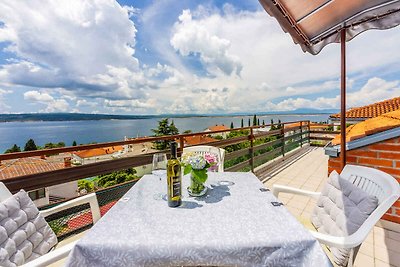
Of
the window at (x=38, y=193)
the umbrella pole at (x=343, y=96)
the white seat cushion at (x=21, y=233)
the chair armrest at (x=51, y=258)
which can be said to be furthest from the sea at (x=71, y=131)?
the chair armrest at (x=51, y=258)

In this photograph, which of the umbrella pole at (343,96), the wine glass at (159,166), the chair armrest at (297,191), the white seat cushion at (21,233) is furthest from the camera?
the umbrella pole at (343,96)

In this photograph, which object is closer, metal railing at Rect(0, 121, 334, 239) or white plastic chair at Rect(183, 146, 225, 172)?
metal railing at Rect(0, 121, 334, 239)

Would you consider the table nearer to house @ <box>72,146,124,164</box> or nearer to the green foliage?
house @ <box>72,146,124,164</box>

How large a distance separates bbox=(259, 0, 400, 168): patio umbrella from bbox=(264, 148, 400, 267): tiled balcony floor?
80 centimetres

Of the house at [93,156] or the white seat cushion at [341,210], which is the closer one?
the white seat cushion at [341,210]

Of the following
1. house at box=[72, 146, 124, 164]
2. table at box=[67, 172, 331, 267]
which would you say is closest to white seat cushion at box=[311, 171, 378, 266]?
table at box=[67, 172, 331, 267]

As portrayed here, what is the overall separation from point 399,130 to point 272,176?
2.58m

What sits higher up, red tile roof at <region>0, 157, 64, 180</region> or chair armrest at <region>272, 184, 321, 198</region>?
red tile roof at <region>0, 157, 64, 180</region>

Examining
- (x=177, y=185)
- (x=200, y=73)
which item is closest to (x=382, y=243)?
(x=177, y=185)

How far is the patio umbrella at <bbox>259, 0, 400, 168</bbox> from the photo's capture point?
5.89 ft

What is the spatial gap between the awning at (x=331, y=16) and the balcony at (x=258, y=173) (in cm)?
177

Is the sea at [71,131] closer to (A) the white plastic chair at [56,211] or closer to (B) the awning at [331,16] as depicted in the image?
(B) the awning at [331,16]

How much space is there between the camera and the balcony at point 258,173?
1.83 metres

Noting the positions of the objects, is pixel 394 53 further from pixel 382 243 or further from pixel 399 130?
pixel 382 243
